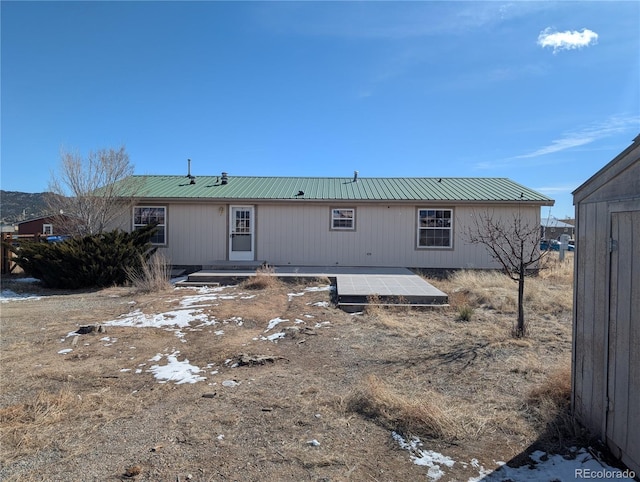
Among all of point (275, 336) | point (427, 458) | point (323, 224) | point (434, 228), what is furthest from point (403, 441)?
point (434, 228)

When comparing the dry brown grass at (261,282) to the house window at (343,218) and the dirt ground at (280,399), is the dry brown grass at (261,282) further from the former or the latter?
the house window at (343,218)

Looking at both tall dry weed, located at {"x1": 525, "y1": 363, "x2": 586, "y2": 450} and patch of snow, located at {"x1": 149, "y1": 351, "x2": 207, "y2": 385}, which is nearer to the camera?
tall dry weed, located at {"x1": 525, "y1": 363, "x2": 586, "y2": 450}

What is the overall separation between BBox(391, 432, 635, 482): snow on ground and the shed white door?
172mm

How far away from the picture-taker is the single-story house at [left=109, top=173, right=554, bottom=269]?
12609 mm

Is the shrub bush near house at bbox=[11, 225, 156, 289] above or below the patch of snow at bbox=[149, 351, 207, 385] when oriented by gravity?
above

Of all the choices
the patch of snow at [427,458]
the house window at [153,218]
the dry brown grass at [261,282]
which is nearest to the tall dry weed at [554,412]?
the patch of snow at [427,458]

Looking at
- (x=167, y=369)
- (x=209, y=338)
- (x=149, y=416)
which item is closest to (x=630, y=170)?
(x=149, y=416)

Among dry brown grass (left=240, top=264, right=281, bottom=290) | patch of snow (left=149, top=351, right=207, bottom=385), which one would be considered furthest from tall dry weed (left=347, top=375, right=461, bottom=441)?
dry brown grass (left=240, top=264, right=281, bottom=290)

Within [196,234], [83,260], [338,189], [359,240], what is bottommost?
[83,260]

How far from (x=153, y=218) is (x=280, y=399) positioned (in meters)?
11.4

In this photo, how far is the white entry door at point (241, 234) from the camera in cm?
1302

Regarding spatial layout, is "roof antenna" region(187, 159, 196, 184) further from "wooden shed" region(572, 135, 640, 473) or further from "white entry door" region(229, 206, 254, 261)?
"wooden shed" region(572, 135, 640, 473)

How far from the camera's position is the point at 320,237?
12852mm

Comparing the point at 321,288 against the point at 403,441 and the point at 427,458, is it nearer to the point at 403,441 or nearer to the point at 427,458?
the point at 403,441
